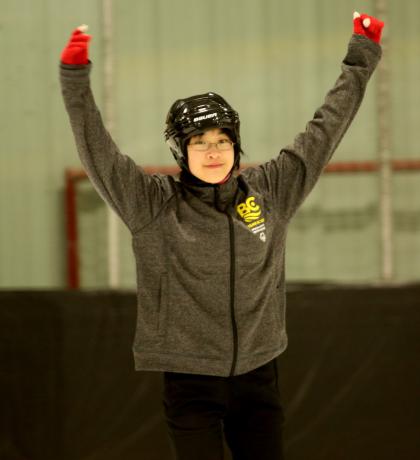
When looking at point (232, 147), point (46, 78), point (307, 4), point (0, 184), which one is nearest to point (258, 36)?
point (307, 4)

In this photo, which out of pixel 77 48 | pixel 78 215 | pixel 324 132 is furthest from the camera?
pixel 78 215

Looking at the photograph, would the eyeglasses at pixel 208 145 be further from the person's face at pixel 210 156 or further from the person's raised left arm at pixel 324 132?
the person's raised left arm at pixel 324 132


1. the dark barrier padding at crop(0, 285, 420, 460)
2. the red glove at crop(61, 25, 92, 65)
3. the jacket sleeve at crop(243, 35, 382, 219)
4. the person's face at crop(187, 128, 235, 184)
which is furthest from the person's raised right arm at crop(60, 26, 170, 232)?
the dark barrier padding at crop(0, 285, 420, 460)

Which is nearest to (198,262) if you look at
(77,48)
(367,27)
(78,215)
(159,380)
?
(77,48)

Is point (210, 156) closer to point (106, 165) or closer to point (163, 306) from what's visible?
point (106, 165)

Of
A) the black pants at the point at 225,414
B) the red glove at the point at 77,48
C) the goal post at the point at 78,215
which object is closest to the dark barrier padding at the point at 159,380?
the goal post at the point at 78,215

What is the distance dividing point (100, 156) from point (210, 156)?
0.88ft

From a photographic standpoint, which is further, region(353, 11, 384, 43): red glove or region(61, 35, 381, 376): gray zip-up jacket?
region(353, 11, 384, 43): red glove

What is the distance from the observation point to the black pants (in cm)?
167

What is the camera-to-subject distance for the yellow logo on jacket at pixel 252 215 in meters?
1.73

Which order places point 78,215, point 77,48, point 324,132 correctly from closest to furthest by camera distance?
point 77,48
point 324,132
point 78,215

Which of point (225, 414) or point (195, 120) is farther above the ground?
point (195, 120)

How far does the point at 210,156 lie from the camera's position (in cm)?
171

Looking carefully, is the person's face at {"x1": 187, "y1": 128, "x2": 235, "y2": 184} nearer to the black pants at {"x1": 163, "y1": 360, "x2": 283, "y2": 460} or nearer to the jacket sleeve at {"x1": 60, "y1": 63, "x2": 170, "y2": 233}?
the jacket sleeve at {"x1": 60, "y1": 63, "x2": 170, "y2": 233}
